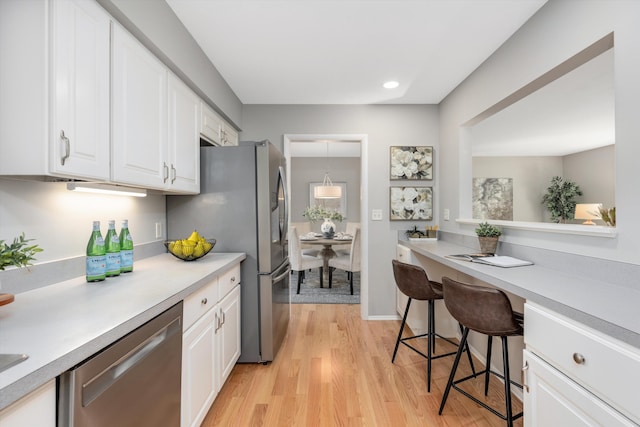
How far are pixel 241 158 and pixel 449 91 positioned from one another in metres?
2.19

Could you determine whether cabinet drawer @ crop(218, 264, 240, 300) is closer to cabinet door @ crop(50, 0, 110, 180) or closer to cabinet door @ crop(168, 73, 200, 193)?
cabinet door @ crop(168, 73, 200, 193)

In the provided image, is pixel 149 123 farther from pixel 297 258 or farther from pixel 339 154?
pixel 339 154

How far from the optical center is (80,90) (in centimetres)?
116

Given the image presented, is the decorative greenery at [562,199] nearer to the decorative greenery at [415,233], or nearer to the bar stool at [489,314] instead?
the decorative greenery at [415,233]

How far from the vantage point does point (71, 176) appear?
113 cm

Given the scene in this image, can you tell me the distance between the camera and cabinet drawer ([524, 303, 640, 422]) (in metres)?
0.83

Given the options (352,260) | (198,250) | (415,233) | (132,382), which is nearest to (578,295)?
(132,382)

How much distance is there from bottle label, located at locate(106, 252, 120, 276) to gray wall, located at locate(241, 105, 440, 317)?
2166mm

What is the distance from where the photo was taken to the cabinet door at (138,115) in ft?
4.51

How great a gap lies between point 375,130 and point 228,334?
254 centimetres

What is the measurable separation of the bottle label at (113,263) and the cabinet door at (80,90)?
410mm

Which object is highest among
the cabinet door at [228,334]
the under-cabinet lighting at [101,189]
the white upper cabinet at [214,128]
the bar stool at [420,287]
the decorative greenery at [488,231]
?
the white upper cabinet at [214,128]

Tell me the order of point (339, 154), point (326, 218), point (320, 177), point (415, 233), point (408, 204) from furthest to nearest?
1. point (320, 177)
2. point (339, 154)
3. point (326, 218)
4. point (408, 204)
5. point (415, 233)

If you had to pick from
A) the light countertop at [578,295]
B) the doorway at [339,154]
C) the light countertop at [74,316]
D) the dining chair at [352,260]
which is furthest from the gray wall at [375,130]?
the light countertop at [74,316]
